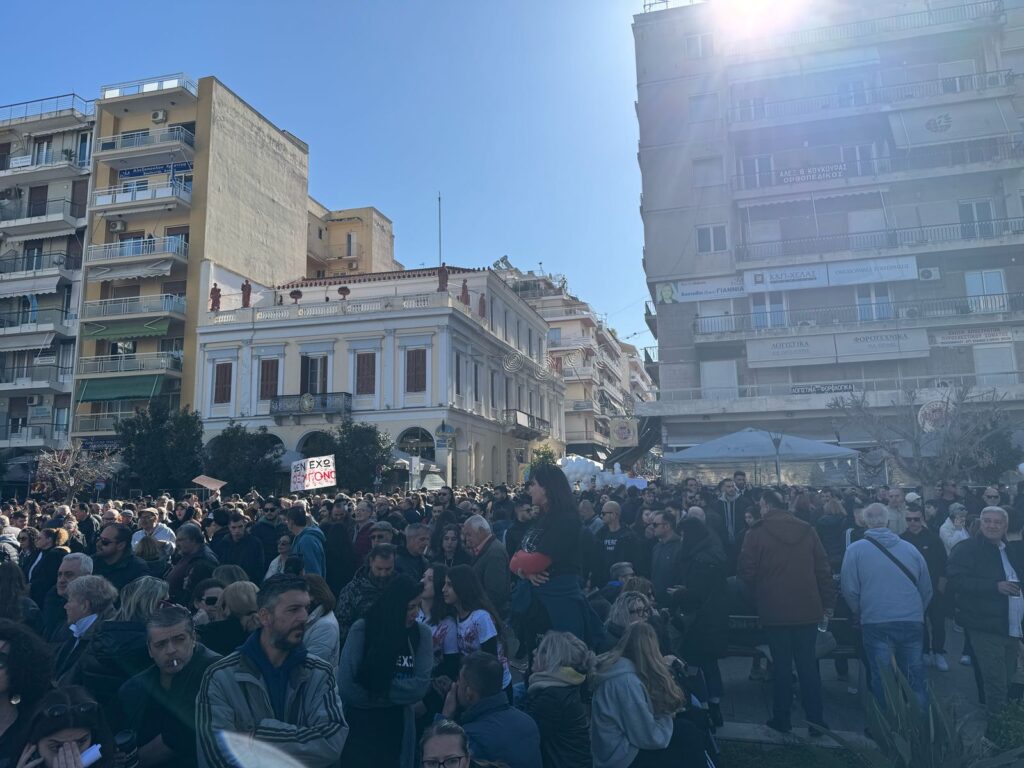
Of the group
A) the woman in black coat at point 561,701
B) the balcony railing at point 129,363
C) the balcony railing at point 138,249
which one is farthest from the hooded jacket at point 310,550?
the balcony railing at point 138,249

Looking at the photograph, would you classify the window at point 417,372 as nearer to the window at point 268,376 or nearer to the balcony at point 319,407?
the balcony at point 319,407

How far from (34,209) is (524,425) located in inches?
1096

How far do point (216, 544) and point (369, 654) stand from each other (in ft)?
15.4

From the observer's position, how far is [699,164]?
3281 cm

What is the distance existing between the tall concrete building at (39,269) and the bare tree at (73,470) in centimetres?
524

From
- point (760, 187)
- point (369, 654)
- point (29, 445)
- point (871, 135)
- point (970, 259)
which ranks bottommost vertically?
point (369, 654)

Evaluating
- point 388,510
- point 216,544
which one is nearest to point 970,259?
point 388,510

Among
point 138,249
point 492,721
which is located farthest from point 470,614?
point 138,249

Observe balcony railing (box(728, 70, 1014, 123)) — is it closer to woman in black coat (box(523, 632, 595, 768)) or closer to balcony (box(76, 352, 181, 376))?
balcony (box(76, 352, 181, 376))

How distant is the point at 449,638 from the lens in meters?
4.51

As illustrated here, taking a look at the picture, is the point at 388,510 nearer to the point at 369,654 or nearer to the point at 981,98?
the point at 369,654

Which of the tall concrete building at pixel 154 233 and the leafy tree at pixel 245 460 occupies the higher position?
the tall concrete building at pixel 154 233

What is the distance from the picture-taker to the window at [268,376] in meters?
33.4

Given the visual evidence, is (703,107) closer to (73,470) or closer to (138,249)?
(138,249)
